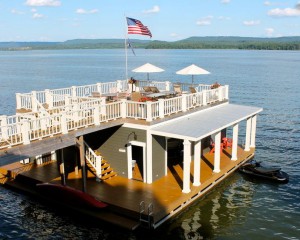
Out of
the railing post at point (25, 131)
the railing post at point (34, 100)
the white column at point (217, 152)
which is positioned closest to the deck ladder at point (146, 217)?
the railing post at point (25, 131)

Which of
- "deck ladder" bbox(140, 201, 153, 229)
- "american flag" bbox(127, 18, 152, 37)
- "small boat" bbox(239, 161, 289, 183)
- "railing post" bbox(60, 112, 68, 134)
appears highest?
"american flag" bbox(127, 18, 152, 37)

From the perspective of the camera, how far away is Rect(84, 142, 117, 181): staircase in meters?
18.5

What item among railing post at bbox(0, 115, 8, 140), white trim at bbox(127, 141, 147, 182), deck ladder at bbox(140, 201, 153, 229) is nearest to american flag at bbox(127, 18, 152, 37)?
white trim at bbox(127, 141, 147, 182)

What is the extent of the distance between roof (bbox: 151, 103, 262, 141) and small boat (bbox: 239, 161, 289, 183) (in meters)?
3.42

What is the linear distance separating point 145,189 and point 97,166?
2957 millimetres

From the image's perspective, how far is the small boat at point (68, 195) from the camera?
16047mm

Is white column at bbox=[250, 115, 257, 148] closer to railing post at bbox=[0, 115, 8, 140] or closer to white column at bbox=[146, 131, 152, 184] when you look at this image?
white column at bbox=[146, 131, 152, 184]

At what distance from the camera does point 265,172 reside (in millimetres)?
21781

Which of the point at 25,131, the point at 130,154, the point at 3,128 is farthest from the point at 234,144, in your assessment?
the point at 3,128

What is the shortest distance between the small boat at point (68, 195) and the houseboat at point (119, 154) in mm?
46

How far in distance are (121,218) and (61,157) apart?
474 cm

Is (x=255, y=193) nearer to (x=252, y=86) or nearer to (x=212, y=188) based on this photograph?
(x=212, y=188)

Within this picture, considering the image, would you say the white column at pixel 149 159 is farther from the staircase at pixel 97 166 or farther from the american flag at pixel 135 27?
the american flag at pixel 135 27

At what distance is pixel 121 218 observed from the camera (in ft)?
51.1
